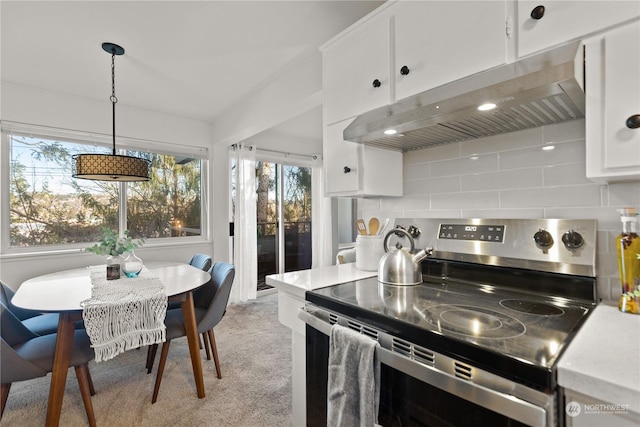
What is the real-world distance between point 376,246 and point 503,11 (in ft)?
3.73

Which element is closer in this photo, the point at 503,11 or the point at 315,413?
the point at 503,11

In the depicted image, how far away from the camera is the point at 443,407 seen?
31.8 inches

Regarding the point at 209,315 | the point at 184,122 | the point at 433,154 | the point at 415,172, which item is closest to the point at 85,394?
the point at 209,315

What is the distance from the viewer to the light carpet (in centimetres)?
174

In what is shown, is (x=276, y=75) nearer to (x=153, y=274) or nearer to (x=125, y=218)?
(x=153, y=274)

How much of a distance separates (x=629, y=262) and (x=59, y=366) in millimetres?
2529

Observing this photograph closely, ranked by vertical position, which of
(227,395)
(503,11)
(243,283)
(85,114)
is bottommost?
(227,395)

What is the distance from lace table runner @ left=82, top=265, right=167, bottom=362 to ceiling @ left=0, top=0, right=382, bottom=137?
175 centimetres

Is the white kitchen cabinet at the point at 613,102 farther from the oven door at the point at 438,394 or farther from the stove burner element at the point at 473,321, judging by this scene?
the oven door at the point at 438,394

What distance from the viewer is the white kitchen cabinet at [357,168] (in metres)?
1.59

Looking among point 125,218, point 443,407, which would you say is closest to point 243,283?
point 125,218

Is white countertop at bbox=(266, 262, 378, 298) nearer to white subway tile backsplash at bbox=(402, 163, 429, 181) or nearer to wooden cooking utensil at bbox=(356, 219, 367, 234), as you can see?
wooden cooking utensil at bbox=(356, 219, 367, 234)

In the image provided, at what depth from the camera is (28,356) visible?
1.57 m

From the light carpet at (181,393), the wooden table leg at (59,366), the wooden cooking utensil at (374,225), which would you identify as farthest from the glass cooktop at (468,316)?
the wooden table leg at (59,366)
